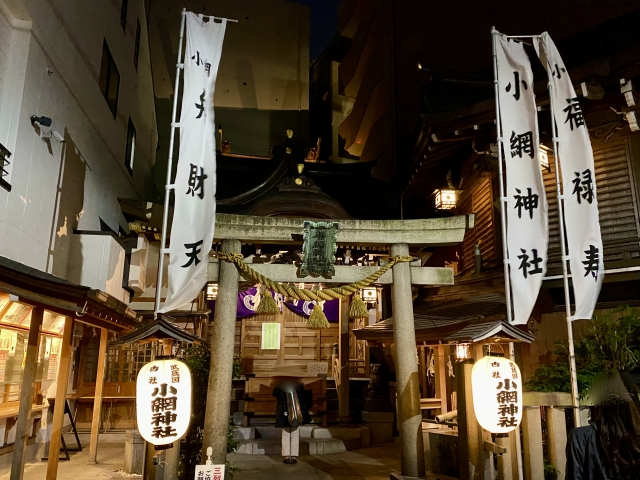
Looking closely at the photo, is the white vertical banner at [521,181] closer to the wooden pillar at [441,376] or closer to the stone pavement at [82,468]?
the wooden pillar at [441,376]

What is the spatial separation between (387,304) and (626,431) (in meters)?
15.3

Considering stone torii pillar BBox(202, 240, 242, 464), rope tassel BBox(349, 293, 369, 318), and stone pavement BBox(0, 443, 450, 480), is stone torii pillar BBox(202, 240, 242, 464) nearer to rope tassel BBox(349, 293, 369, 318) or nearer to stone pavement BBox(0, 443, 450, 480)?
stone pavement BBox(0, 443, 450, 480)

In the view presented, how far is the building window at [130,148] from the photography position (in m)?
17.4

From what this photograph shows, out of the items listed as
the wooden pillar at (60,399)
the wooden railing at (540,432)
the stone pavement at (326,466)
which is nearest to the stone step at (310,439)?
the stone pavement at (326,466)

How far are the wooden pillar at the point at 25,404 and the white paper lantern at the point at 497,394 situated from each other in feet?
22.6

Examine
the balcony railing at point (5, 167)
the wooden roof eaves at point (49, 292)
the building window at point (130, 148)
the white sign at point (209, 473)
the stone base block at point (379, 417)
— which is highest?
the building window at point (130, 148)

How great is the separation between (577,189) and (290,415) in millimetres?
8101

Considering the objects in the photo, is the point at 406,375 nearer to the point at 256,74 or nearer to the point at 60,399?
the point at 60,399

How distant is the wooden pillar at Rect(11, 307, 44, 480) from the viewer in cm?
727

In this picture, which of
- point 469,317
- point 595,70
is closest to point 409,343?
point 469,317

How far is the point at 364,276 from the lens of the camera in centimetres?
993

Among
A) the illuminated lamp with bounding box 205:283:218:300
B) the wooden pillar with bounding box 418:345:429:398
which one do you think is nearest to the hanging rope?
the illuminated lamp with bounding box 205:283:218:300

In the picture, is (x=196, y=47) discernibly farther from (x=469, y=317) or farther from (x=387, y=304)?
(x=387, y=304)

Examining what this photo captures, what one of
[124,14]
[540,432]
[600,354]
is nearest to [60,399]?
[540,432]
